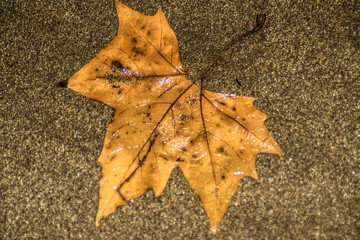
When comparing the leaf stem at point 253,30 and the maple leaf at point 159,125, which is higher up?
the leaf stem at point 253,30

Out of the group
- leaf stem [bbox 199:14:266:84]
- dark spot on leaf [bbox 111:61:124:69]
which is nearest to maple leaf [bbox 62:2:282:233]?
dark spot on leaf [bbox 111:61:124:69]

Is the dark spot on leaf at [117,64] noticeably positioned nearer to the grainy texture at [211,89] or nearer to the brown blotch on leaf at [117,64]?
the brown blotch on leaf at [117,64]

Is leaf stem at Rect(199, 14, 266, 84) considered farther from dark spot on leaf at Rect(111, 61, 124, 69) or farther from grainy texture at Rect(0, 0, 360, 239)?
dark spot on leaf at Rect(111, 61, 124, 69)

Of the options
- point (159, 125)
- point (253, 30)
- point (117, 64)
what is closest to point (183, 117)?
point (159, 125)

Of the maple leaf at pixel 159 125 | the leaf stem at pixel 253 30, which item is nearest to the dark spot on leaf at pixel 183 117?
the maple leaf at pixel 159 125

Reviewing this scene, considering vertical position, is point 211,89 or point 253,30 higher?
point 253,30

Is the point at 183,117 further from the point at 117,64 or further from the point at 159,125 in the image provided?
the point at 117,64

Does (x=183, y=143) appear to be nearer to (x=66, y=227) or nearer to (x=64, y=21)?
(x=66, y=227)
